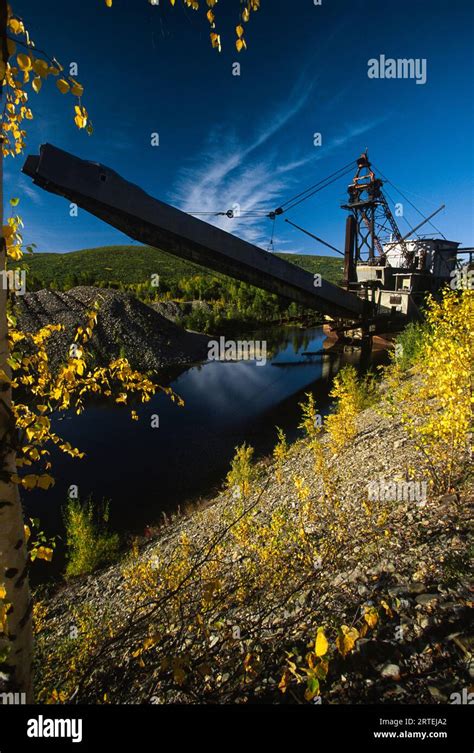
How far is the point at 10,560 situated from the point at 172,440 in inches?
520

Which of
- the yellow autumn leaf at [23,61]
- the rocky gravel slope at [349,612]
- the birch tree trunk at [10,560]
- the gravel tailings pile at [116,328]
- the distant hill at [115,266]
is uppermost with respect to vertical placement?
the distant hill at [115,266]

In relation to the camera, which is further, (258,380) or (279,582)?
(258,380)

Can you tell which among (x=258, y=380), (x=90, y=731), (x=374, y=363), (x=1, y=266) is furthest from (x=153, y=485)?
(x=374, y=363)

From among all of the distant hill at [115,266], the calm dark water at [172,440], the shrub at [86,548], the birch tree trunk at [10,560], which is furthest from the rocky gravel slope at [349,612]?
the distant hill at [115,266]

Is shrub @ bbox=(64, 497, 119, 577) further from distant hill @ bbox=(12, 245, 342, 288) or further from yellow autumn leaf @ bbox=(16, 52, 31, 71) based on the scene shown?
distant hill @ bbox=(12, 245, 342, 288)

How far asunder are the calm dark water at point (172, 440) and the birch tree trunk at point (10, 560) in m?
5.77

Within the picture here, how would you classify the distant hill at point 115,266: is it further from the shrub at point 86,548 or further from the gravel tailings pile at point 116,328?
the shrub at point 86,548

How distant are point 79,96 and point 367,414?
12.2 metres

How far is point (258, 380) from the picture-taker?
79.7 ft

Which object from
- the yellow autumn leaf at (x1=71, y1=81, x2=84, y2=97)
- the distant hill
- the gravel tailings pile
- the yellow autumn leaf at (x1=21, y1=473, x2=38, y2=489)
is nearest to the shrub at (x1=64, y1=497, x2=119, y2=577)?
the yellow autumn leaf at (x1=21, y1=473, x2=38, y2=489)

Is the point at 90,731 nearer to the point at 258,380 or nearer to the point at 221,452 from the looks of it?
the point at 221,452

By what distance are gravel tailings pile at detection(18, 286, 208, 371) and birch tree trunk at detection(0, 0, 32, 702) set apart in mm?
24695

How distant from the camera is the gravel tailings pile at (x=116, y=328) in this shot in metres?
25.9

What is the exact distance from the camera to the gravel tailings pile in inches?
1019
